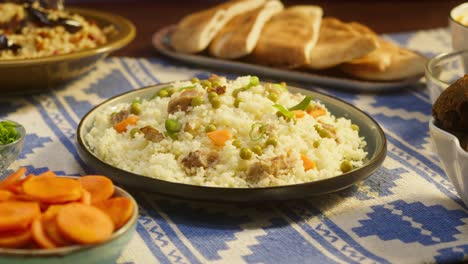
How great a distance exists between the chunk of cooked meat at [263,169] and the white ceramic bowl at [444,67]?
3.67ft

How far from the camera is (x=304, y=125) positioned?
9.95 ft

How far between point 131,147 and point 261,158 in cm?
52

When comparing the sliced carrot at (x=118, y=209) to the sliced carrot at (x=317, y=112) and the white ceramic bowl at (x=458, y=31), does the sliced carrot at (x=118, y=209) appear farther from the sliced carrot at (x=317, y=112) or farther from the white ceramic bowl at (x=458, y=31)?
the white ceramic bowl at (x=458, y=31)

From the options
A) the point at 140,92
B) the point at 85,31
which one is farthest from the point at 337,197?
the point at 85,31

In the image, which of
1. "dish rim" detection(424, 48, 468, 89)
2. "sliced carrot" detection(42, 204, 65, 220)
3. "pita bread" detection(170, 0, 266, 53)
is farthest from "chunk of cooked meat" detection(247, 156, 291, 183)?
"pita bread" detection(170, 0, 266, 53)

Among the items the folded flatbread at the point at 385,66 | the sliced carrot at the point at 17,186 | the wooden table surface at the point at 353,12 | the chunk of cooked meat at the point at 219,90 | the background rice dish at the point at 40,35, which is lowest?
the wooden table surface at the point at 353,12

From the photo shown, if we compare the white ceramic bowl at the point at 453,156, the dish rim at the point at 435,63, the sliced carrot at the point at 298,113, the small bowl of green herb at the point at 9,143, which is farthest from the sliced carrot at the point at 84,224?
the dish rim at the point at 435,63

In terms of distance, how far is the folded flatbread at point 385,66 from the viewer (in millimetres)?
4273

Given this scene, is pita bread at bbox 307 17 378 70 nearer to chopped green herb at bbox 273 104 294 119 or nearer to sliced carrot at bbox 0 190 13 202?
chopped green herb at bbox 273 104 294 119

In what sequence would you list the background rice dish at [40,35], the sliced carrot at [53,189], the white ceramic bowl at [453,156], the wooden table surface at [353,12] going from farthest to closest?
the wooden table surface at [353,12] → the background rice dish at [40,35] → the white ceramic bowl at [453,156] → the sliced carrot at [53,189]

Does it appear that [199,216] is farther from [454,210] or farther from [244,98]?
[454,210]

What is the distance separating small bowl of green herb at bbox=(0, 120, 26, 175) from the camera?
2926 millimetres

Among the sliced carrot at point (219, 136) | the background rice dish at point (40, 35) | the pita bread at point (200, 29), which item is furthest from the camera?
the pita bread at point (200, 29)

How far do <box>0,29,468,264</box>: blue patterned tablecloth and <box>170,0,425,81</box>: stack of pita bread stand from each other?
70 cm
